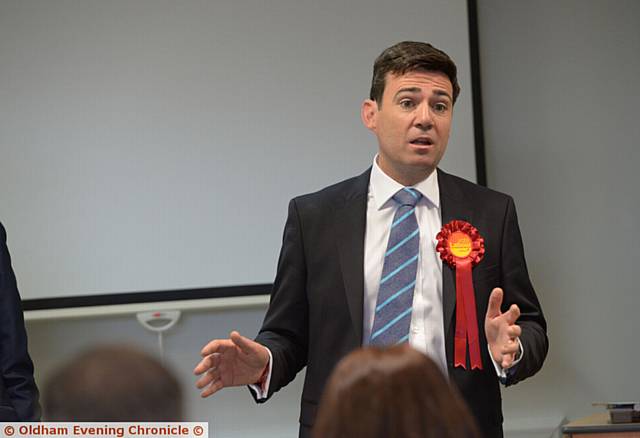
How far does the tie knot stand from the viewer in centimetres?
270

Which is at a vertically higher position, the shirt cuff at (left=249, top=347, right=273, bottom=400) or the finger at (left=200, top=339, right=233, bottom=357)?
the finger at (left=200, top=339, right=233, bottom=357)

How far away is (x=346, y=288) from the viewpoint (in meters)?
2.57

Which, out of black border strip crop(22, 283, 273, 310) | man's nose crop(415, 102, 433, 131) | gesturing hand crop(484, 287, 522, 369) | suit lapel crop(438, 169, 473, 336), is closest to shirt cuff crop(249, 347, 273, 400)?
suit lapel crop(438, 169, 473, 336)

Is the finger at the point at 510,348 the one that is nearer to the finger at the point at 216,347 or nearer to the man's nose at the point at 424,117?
the finger at the point at 216,347

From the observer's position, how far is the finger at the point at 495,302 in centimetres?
217

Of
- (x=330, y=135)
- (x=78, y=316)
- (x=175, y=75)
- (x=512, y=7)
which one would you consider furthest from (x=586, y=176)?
(x=78, y=316)

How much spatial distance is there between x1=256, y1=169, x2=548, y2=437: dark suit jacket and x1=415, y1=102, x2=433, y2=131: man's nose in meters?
0.15

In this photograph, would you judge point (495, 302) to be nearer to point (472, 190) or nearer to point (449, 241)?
point (449, 241)

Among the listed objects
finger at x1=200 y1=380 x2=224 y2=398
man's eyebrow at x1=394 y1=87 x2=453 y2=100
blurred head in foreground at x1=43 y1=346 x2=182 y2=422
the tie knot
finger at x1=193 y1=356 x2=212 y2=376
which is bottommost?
finger at x1=200 y1=380 x2=224 y2=398

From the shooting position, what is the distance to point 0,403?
119 inches

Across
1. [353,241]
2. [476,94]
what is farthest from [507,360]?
[476,94]

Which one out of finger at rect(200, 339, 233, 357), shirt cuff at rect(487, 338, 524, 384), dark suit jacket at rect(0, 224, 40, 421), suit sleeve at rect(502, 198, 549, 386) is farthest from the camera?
dark suit jacket at rect(0, 224, 40, 421)

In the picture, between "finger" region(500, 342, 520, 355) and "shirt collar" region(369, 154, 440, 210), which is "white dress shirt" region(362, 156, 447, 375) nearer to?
"shirt collar" region(369, 154, 440, 210)

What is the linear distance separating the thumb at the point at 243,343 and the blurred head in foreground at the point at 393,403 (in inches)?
44.0
